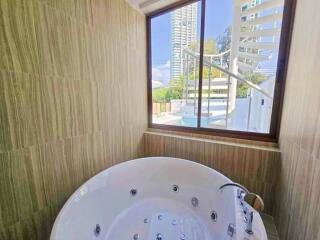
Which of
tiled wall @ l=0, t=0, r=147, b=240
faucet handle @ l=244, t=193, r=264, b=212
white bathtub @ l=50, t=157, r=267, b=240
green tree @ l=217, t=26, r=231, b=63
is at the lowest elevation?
white bathtub @ l=50, t=157, r=267, b=240

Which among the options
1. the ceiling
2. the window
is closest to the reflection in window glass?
the window

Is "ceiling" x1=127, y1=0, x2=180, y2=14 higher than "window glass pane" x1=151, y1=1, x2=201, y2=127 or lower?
higher

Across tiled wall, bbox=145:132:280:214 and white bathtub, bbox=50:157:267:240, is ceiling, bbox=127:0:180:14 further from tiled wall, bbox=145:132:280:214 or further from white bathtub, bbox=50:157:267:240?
white bathtub, bbox=50:157:267:240

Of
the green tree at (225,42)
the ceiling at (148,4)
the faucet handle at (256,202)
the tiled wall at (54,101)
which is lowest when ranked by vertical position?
the faucet handle at (256,202)

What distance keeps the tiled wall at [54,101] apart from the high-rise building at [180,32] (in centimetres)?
66

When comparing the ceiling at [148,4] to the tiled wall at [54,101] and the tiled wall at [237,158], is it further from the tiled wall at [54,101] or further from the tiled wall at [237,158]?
the tiled wall at [237,158]

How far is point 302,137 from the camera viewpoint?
1.22 meters

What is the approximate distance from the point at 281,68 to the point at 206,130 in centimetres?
106

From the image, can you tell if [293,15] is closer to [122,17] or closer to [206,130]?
[206,130]

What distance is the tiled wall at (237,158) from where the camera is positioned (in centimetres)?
175

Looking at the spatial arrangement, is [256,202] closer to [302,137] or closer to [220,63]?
[302,137]

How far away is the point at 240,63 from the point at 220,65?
23 centimetres

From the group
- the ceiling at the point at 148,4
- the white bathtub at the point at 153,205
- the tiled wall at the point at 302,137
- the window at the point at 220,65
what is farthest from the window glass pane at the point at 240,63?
the white bathtub at the point at 153,205

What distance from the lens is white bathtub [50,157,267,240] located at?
50.8 inches
